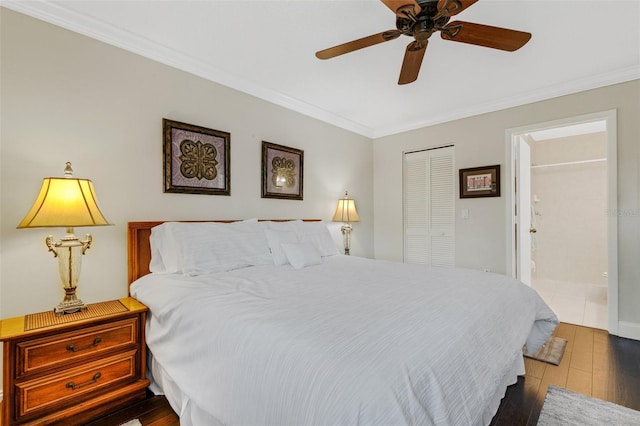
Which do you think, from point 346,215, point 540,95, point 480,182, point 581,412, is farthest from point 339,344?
point 540,95

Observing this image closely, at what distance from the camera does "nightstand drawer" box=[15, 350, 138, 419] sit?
4.81 feet

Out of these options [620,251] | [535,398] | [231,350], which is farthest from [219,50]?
[620,251]

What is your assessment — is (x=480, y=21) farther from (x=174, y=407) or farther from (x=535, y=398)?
(x=174, y=407)

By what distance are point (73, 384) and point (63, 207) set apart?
3.12ft

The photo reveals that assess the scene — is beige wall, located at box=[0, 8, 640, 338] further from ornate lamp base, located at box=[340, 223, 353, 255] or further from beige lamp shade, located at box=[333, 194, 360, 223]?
ornate lamp base, located at box=[340, 223, 353, 255]

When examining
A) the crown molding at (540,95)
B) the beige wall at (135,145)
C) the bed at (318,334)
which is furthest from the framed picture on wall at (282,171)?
the crown molding at (540,95)

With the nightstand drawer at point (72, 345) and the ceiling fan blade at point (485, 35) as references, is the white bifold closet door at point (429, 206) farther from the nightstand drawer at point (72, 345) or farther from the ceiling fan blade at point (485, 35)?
the nightstand drawer at point (72, 345)

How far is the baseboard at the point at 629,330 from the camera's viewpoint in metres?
2.76

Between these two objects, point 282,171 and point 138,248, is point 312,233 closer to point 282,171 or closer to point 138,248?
point 282,171

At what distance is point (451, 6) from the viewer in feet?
4.82

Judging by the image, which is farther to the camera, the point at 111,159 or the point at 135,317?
the point at 111,159

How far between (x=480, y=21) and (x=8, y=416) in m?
3.50

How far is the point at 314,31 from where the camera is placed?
2.18 m

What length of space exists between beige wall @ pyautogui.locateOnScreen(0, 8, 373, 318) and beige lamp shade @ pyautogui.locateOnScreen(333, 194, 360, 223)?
120 cm
